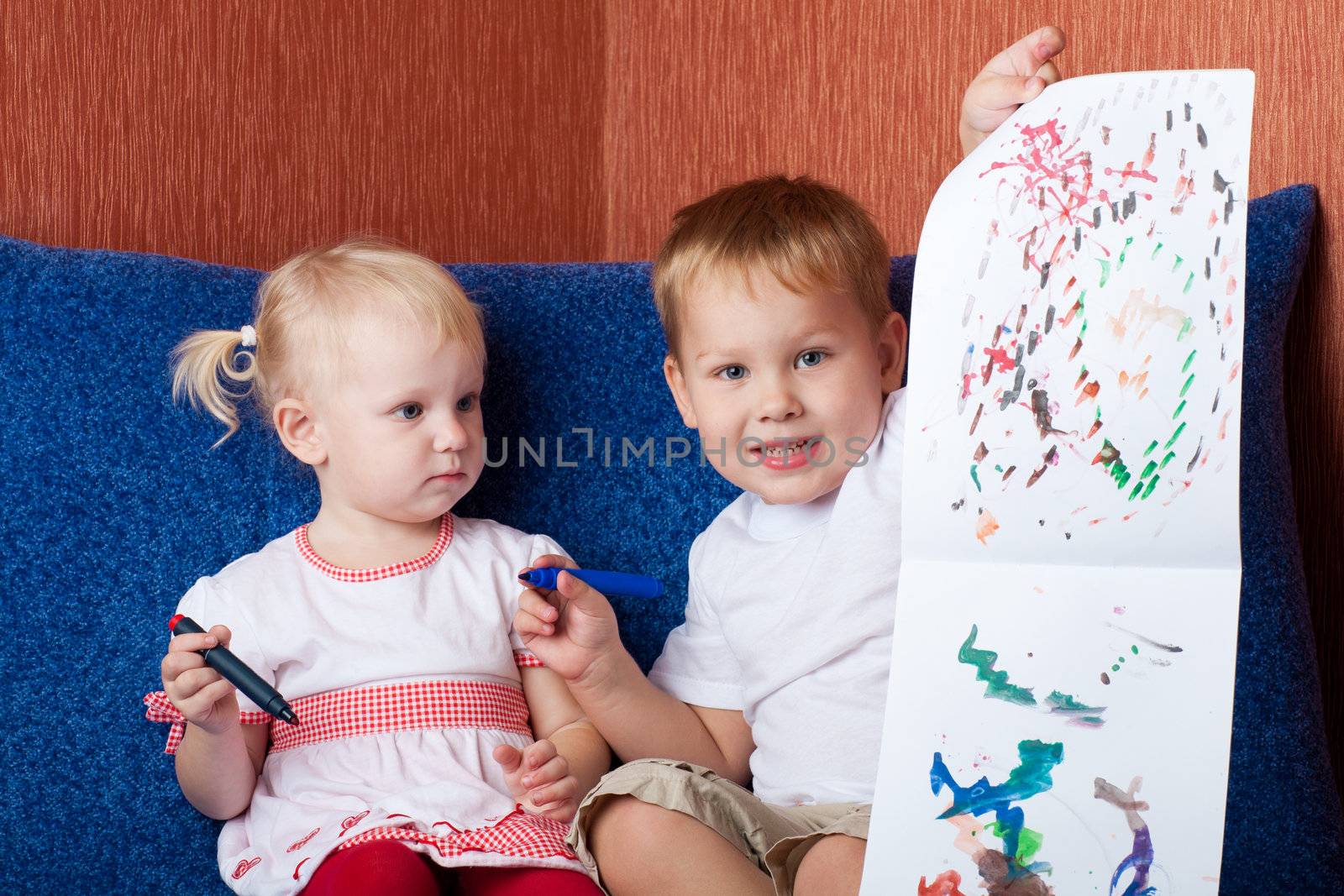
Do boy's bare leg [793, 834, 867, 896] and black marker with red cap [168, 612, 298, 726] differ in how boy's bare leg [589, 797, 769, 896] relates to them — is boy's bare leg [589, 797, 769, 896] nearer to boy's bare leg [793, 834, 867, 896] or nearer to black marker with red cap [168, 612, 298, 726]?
boy's bare leg [793, 834, 867, 896]

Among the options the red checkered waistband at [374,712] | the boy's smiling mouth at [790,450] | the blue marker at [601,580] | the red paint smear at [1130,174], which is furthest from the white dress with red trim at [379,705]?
the red paint smear at [1130,174]

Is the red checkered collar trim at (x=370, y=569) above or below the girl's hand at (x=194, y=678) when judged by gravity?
above

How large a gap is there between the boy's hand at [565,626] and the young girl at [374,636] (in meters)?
0.05

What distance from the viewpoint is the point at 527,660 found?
1130mm

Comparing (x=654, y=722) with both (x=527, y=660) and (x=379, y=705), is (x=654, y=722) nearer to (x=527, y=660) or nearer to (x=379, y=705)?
(x=527, y=660)

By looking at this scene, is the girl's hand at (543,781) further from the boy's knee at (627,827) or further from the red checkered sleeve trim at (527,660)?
the red checkered sleeve trim at (527,660)

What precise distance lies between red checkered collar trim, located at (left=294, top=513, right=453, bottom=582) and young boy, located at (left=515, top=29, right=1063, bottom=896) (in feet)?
0.37

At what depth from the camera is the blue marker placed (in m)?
1.02

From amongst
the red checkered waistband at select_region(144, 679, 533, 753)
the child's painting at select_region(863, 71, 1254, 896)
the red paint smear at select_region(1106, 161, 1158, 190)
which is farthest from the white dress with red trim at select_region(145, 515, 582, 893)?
the red paint smear at select_region(1106, 161, 1158, 190)

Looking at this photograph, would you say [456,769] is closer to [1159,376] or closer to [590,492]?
[590,492]

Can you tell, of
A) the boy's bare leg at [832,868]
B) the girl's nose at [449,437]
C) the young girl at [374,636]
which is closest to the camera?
the boy's bare leg at [832,868]

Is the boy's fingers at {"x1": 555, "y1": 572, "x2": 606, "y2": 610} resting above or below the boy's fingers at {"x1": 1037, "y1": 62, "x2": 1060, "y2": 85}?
below

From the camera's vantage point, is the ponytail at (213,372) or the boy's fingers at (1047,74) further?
the ponytail at (213,372)

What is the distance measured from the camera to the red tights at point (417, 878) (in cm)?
90
